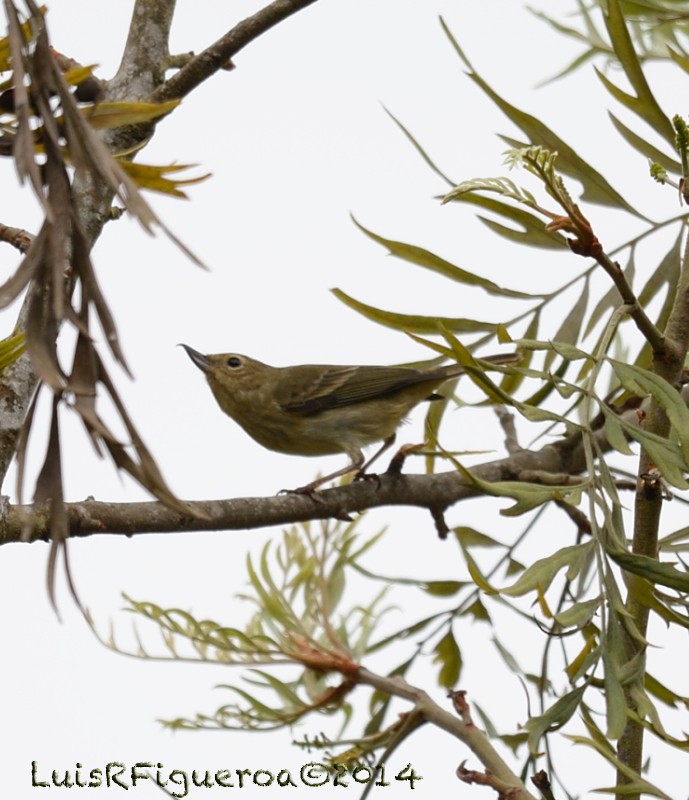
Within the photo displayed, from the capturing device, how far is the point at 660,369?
5.05 ft

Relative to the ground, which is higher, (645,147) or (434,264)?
(645,147)

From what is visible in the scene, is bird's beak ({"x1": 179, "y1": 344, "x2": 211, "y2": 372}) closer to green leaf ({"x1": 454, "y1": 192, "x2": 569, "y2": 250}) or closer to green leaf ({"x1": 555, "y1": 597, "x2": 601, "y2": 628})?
green leaf ({"x1": 454, "y1": 192, "x2": 569, "y2": 250})

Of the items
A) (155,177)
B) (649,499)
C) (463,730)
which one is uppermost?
(155,177)

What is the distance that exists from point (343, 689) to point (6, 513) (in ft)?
1.91

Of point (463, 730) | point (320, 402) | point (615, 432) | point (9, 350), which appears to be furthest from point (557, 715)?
point (320, 402)

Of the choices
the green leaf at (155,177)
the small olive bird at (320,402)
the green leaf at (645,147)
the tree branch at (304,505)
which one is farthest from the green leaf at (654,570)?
the small olive bird at (320,402)

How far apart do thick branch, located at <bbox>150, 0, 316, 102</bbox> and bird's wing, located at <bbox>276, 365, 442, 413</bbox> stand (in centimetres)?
214

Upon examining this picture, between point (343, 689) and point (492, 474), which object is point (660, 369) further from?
point (492, 474)

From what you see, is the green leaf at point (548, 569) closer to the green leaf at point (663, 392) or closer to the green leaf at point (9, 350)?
the green leaf at point (663, 392)

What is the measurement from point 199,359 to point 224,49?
110 inches

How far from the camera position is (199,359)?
15.1 feet

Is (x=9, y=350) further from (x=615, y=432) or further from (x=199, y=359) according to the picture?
(x=199, y=359)

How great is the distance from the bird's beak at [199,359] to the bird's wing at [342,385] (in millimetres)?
357

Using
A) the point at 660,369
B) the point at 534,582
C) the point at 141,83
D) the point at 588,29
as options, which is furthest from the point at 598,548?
the point at 588,29
